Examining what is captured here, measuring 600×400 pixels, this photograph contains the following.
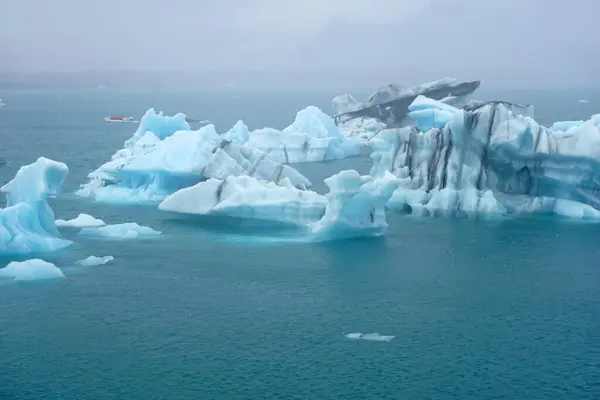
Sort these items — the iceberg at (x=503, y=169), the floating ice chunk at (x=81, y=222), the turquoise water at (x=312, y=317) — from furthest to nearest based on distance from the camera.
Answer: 1. the iceberg at (x=503, y=169)
2. the floating ice chunk at (x=81, y=222)
3. the turquoise water at (x=312, y=317)

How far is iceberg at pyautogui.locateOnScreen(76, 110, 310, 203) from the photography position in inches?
1068

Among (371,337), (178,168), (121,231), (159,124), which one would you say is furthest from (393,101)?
(371,337)

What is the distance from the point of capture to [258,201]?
941 inches

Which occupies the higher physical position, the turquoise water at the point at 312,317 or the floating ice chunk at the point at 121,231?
the floating ice chunk at the point at 121,231

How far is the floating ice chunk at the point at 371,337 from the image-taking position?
1509cm

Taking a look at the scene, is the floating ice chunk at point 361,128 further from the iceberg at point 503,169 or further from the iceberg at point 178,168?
the iceberg at point 503,169

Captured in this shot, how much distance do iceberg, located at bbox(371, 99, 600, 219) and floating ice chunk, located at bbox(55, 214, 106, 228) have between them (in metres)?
9.02

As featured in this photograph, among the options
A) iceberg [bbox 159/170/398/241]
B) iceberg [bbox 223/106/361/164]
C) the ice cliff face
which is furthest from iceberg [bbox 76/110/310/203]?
the ice cliff face

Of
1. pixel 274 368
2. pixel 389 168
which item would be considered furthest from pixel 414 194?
pixel 274 368

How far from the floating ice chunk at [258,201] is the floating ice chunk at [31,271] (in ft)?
21.1

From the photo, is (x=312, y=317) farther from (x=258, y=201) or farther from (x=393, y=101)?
(x=393, y=101)

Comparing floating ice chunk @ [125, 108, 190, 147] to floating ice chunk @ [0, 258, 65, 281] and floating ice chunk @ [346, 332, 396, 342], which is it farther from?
floating ice chunk @ [346, 332, 396, 342]

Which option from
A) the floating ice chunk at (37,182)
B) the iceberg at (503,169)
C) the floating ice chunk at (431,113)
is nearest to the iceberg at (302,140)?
the floating ice chunk at (431,113)

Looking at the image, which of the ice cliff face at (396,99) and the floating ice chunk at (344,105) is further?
the floating ice chunk at (344,105)
